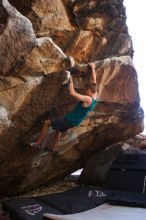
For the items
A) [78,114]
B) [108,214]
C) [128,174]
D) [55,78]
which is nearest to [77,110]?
[78,114]

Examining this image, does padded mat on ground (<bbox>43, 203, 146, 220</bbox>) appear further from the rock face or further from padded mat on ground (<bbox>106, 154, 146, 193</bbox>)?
the rock face

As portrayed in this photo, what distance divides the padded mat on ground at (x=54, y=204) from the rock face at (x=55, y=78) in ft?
4.86

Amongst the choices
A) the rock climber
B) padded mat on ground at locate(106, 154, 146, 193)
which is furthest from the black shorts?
padded mat on ground at locate(106, 154, 146, 193)

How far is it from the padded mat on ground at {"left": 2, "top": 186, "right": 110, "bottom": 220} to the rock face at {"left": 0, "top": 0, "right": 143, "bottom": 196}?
148 cm

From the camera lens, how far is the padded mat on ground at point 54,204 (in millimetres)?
7977

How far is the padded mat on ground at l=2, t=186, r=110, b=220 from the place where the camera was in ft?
26.2

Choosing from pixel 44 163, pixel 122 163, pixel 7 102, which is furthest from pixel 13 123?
pixel 122 163

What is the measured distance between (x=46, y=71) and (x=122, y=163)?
4467mm

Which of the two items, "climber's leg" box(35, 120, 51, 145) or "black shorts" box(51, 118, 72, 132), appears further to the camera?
"climber's leg" box(35, 120, 51, 145)

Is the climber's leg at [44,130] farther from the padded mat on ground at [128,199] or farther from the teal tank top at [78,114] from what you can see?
the padded mat on ground at [128,199]

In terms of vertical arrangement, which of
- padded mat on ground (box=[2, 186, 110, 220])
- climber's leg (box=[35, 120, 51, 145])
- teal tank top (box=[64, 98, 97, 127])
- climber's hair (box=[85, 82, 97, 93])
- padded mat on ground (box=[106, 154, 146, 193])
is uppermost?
climber's hair (box=[85, 82, 97, 93])

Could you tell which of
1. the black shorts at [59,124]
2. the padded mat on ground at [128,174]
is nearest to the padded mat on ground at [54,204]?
the padded mat on ground at [128,174]

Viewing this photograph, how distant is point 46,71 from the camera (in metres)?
8.10

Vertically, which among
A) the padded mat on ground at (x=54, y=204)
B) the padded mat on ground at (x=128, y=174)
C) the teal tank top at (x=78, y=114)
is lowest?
the padded mat on ground at (x=54, y=204)
